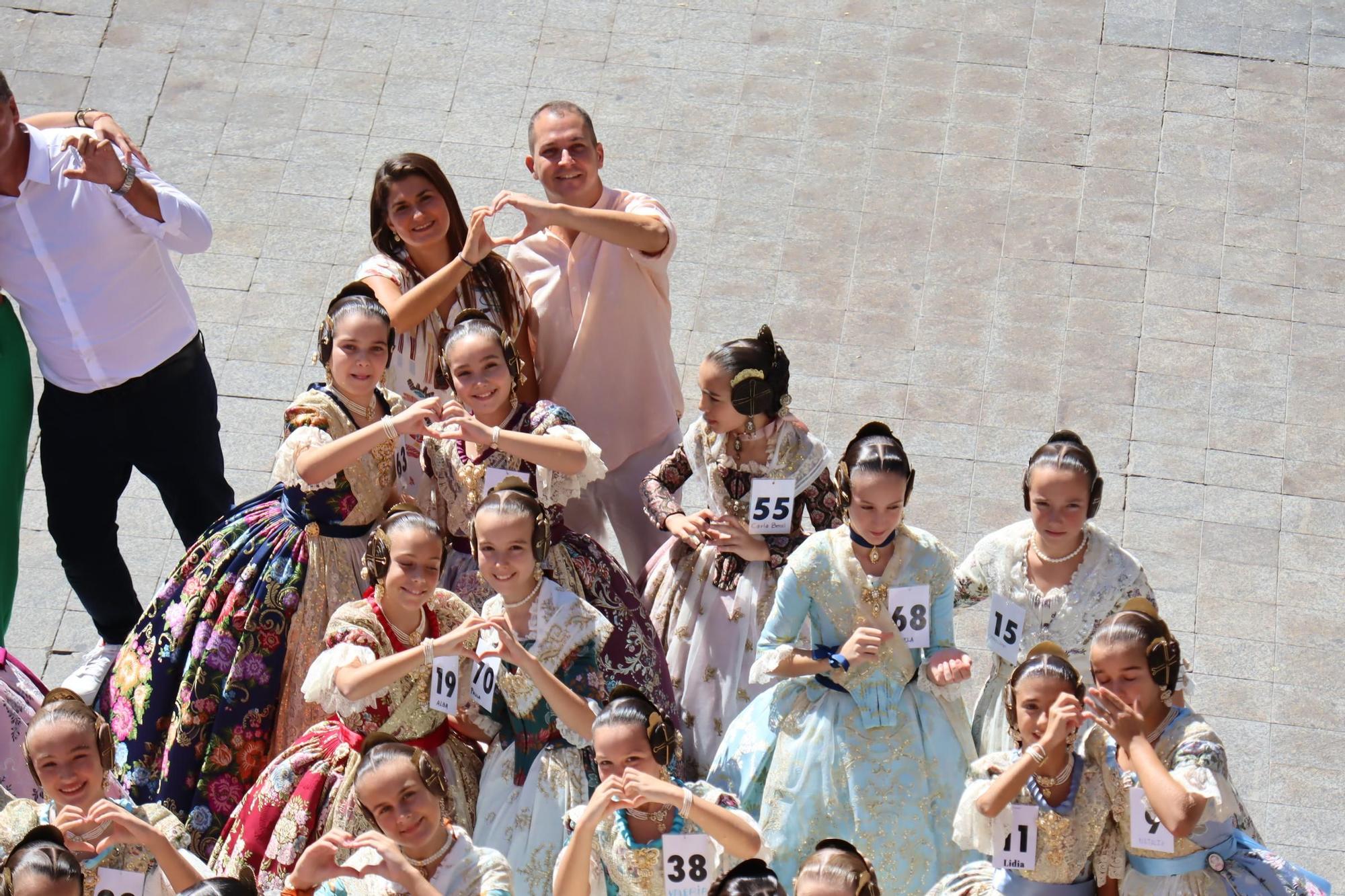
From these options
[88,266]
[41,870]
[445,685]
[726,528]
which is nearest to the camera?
[41,870]

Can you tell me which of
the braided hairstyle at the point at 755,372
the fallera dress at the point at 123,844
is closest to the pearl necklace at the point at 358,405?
the braided hairstyle at the point at 755,372

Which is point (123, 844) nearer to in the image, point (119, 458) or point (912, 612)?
point (119, 458)

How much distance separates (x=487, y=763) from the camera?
504cm

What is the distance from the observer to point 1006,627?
507 cm

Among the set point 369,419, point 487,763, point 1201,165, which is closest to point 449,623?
point 487,763

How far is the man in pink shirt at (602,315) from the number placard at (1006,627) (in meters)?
1.42

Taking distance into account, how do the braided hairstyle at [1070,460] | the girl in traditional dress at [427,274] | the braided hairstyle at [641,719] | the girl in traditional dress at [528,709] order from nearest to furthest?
1. the braided hairstyle at [641,719]
2. the girl in traditional dress at [528,709]
3. the braided hairstyle at [1070,460]
4. the girl in traditional dress at [427,274]

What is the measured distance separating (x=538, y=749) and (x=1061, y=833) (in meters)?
1.38

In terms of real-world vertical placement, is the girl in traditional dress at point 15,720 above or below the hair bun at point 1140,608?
below

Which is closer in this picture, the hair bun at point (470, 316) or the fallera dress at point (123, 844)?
the fallera dress at point (123, 844)

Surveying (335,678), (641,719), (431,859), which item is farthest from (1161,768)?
(335,678)

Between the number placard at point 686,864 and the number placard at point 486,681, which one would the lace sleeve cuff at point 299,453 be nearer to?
the number placard at point 486,681

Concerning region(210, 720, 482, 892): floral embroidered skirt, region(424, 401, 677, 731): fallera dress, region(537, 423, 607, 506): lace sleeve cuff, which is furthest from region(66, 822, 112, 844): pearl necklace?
region(537, 423, 607, 506): lace sleeve cuff

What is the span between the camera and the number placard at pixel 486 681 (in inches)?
190
